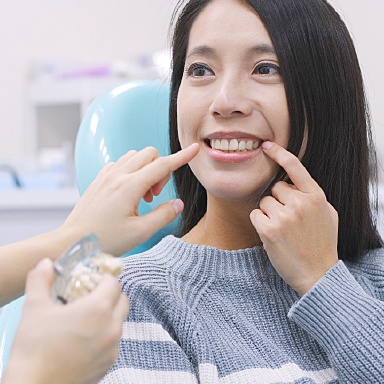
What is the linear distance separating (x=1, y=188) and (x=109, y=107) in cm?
134

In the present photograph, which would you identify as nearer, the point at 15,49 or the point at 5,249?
the point at 5,249

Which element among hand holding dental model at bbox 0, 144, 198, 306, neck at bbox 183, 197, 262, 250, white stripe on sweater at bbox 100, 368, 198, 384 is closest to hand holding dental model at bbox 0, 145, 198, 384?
hand holding dental model at bbox 0, 144, 198, 306

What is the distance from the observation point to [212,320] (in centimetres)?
98

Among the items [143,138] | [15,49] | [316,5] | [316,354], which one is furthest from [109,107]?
[15,49]

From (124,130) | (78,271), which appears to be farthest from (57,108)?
(78,271)

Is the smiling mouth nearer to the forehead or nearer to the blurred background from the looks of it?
the forehead

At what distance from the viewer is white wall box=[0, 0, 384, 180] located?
3873 millimetres

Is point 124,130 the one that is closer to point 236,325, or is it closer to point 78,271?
point 236,325

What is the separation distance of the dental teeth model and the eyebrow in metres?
0.54

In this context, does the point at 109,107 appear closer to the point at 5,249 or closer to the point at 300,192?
the point at 300,192

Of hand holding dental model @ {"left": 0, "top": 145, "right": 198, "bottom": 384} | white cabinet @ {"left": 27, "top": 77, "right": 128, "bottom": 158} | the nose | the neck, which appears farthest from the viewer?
white cabinet @ {"left": 27, "top": 77, "right": 128, "bottom": 158}

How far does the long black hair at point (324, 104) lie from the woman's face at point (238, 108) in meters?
0.02

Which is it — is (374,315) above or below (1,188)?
above

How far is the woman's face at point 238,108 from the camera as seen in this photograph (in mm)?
991
